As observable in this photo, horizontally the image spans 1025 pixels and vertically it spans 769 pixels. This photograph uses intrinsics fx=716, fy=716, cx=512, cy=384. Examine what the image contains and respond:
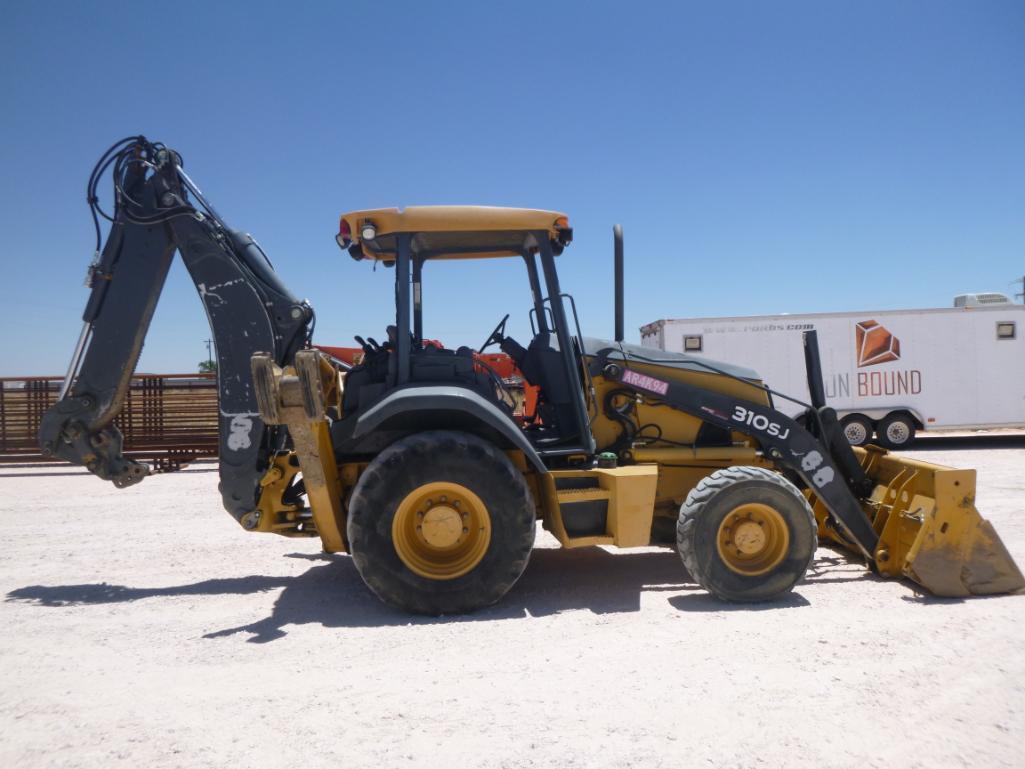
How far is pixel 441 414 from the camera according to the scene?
16.3 feet

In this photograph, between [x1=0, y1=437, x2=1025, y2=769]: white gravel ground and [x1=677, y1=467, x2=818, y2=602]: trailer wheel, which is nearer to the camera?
[x1=0, y1=437, x2=1025, y2=769]: white gravel ground

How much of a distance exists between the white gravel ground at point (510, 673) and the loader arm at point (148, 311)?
1156 millimetres

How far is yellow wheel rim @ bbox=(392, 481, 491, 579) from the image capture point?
4.68 m

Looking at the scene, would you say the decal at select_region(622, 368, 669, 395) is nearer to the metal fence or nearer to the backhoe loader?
the backhoe loader

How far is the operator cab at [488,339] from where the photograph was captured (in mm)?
→ 4957

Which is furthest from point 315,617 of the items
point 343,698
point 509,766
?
point 509,766

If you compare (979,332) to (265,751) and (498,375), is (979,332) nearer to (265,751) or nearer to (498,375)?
(498,375)

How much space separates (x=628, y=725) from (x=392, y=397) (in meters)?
2.47

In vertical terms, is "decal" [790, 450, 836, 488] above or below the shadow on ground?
above

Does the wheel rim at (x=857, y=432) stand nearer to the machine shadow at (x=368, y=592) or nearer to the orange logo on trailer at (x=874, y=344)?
the orange logo on trailer at (x=874, y=344)

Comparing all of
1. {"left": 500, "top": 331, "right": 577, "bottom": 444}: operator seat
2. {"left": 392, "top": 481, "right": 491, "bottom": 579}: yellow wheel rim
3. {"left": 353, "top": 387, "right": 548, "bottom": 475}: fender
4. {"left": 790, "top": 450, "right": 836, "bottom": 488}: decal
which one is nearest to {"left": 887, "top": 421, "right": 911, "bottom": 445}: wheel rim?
{"left": 790, "top": 450, "right": 836, "bottom": 488}: decal

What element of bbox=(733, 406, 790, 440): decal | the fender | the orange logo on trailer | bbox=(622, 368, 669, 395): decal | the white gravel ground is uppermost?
the orange logo on trailer

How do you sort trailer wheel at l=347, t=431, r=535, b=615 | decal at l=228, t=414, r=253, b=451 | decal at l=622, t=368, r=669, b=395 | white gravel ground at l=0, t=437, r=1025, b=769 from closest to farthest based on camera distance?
white gravel ground at l=0, t=437, r=1025, b=769, trailer wheel at l=347, t=431, r=535, b=615, decal at l=228, t=414, r=253, b=451, decal at l=622, t=368, r=669, b=395

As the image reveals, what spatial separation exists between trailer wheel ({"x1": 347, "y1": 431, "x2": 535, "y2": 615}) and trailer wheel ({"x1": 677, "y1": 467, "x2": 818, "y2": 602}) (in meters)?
1.15
